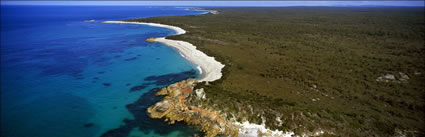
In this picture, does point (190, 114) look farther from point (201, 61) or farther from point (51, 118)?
point (201, 61)

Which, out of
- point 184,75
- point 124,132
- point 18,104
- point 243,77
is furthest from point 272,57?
point 18,104

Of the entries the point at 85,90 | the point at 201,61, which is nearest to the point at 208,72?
the point at 201,61

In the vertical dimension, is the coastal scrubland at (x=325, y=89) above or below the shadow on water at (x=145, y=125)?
above

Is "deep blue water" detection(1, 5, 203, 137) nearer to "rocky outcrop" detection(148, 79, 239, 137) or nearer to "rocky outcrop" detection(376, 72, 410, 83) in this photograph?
"rocky outcrop" detection(148, 79, 239, 137)

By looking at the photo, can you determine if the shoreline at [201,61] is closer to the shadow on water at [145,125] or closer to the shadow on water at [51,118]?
the shadow on water at [145,125]

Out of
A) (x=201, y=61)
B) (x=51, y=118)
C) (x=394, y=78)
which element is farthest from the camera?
(x=201, y=61)

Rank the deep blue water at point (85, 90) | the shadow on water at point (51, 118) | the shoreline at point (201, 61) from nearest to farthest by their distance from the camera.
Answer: the shadow on water at point (51, 118) < the deep blue water at point (85, 90) < the shoreline at point (201, 61)

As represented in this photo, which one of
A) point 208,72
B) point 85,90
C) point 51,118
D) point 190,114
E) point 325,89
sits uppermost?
point 208,72

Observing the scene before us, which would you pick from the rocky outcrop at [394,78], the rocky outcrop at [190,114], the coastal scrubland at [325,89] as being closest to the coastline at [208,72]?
the rocky outcrop at [190,114]

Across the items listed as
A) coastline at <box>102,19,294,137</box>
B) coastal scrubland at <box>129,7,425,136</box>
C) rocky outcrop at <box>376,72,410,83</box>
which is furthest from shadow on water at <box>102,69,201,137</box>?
rocky outcrop at <box>376,72,410,83</box>
